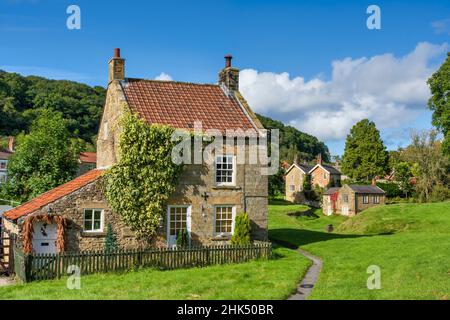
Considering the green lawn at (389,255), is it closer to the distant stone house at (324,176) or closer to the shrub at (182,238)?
the shrub at (182,238)

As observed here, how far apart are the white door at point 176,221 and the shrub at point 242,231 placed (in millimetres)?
2854

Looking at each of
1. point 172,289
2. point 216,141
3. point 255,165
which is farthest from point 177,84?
point 172,289

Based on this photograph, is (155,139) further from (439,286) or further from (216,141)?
(439,286)

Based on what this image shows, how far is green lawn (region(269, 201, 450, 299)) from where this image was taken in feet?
55.3

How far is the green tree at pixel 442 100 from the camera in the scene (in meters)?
61.1

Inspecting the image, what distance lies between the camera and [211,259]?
24.4 m

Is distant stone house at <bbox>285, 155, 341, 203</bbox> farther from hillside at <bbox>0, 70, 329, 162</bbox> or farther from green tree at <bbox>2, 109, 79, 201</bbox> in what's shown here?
green tree at <bbox>2, 109, 79, 201</bbox>

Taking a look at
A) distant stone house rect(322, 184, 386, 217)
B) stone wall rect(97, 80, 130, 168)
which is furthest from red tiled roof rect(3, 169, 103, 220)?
distant stone house rect(322, 184, 386, 217)

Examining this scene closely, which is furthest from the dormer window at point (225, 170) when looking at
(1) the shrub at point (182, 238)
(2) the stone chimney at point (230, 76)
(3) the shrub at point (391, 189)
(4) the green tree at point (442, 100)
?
(3) the shrub at point (391, 189)

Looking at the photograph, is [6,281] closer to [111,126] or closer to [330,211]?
[111,126]

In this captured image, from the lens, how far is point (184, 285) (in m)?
18.0

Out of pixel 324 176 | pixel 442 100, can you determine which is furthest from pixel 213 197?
pixel 324 176

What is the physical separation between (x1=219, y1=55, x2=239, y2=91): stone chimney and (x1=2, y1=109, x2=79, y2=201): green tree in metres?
17.3

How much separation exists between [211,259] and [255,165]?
7216 mm
